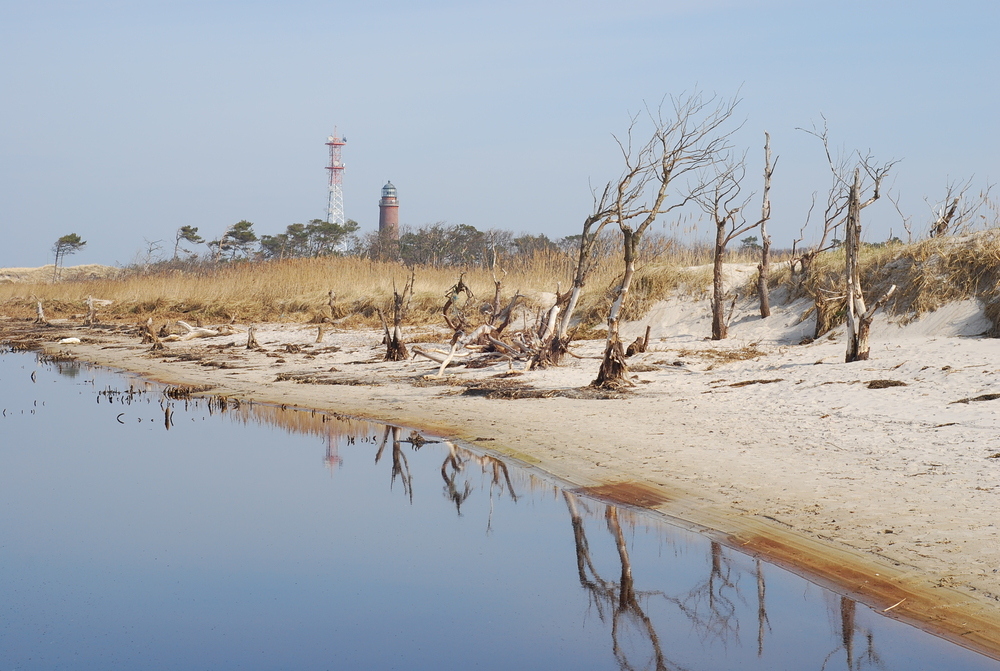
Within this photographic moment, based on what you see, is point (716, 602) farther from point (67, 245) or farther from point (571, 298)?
point (67, 245)

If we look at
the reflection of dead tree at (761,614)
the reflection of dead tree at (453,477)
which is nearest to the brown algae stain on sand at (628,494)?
the reflection of dead tree at (453,477)

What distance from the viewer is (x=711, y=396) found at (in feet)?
31.2

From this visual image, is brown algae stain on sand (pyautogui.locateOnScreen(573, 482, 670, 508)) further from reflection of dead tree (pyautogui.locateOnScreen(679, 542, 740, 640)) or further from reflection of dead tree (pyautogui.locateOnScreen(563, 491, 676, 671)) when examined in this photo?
reflection of dead tree (pyautogui.locateOnScreen(679, 542, 740, 640))

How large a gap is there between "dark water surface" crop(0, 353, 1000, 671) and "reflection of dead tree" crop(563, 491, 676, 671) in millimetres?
15

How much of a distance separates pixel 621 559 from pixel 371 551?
1535 millimetres

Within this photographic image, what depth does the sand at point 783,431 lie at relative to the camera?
471cm

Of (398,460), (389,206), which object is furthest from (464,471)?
(389,206)

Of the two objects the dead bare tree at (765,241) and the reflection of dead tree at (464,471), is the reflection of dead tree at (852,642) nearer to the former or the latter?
the reflection of dead tree at (464,471)

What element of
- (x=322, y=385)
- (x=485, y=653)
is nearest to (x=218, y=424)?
(x=322, y=385)

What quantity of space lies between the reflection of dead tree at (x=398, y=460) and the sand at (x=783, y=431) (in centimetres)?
32

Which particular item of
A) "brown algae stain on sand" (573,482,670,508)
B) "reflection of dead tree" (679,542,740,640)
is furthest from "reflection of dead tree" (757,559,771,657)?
"brown algae stain on sand" (573,482,670,508)

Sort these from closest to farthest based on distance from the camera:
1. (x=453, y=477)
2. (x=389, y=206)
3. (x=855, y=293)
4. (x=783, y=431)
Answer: (x=453, y=477)
(x=783, y=431)
(x=855, y=293)
(x=389, y=206)

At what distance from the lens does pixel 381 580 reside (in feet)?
16.4

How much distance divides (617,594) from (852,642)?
1.20 m
